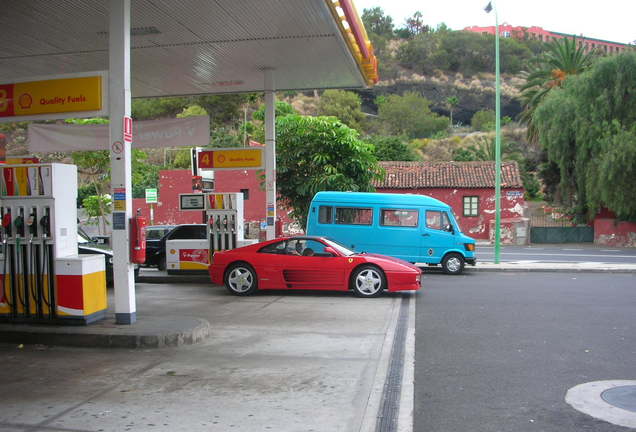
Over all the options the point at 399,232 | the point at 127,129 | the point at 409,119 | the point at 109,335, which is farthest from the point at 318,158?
the point at 409,119

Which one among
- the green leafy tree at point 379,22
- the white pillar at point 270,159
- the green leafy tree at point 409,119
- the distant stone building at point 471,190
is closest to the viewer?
the white pillar at point 270,159

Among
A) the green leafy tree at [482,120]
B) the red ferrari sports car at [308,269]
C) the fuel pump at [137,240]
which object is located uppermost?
the green leafy tree at [482,120]

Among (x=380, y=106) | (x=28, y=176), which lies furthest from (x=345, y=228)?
(x=380, y=106)

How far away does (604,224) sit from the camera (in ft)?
115

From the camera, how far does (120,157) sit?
8695mm

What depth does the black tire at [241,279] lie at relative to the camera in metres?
13.1

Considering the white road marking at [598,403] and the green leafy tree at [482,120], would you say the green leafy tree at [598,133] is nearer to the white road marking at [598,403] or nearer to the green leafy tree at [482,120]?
the white road marking at [598,403]

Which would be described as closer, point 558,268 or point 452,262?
point 452,262

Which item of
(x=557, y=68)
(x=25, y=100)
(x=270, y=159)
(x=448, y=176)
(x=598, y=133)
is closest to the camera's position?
(x=25, y=100)

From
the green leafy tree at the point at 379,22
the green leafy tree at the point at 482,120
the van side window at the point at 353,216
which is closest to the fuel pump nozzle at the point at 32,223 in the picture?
the van side window at the point at 353,216

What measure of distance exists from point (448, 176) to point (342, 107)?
40.4 metres

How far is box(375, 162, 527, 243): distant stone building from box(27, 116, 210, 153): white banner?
80.3 feet

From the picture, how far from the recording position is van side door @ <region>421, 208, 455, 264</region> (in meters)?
18.0

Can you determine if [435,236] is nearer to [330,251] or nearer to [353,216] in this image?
[353,216]
